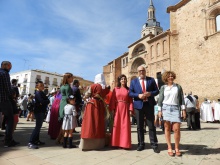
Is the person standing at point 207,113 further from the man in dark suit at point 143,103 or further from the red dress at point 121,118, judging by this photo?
the red dress at point 121,118

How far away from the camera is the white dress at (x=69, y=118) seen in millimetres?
4398

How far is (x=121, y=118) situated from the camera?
4398mm

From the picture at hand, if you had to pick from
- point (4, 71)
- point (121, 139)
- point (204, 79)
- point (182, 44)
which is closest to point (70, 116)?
point (121, 139)

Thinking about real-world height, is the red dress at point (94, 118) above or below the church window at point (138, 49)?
below

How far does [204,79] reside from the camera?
20.3 meters

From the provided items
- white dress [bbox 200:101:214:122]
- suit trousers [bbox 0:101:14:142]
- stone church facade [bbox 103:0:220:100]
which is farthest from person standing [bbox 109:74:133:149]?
stone church facade [bbox 103:0:220:100]

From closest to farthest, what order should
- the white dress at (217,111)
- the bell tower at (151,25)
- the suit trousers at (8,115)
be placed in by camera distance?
the suit trousers at (8,115), the white dress at (217,111), the bell tower at (151,25)

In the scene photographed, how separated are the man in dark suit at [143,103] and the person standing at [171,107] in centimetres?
31

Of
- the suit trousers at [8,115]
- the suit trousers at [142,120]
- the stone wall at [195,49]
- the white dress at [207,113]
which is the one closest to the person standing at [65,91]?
the suit trousers at [8,115]

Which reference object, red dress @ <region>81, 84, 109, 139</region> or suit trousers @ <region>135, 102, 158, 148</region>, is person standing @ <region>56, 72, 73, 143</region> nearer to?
red dress @ <region>81, 84, 109, 139</region>

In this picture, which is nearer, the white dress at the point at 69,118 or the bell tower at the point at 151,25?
the white dress at the point at 69,118

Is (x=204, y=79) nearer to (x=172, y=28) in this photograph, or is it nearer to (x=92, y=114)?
(x=172, y=28)

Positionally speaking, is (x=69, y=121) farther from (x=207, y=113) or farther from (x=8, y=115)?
(x=207, y=113)

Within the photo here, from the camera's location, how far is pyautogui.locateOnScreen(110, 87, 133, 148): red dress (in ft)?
13.7
